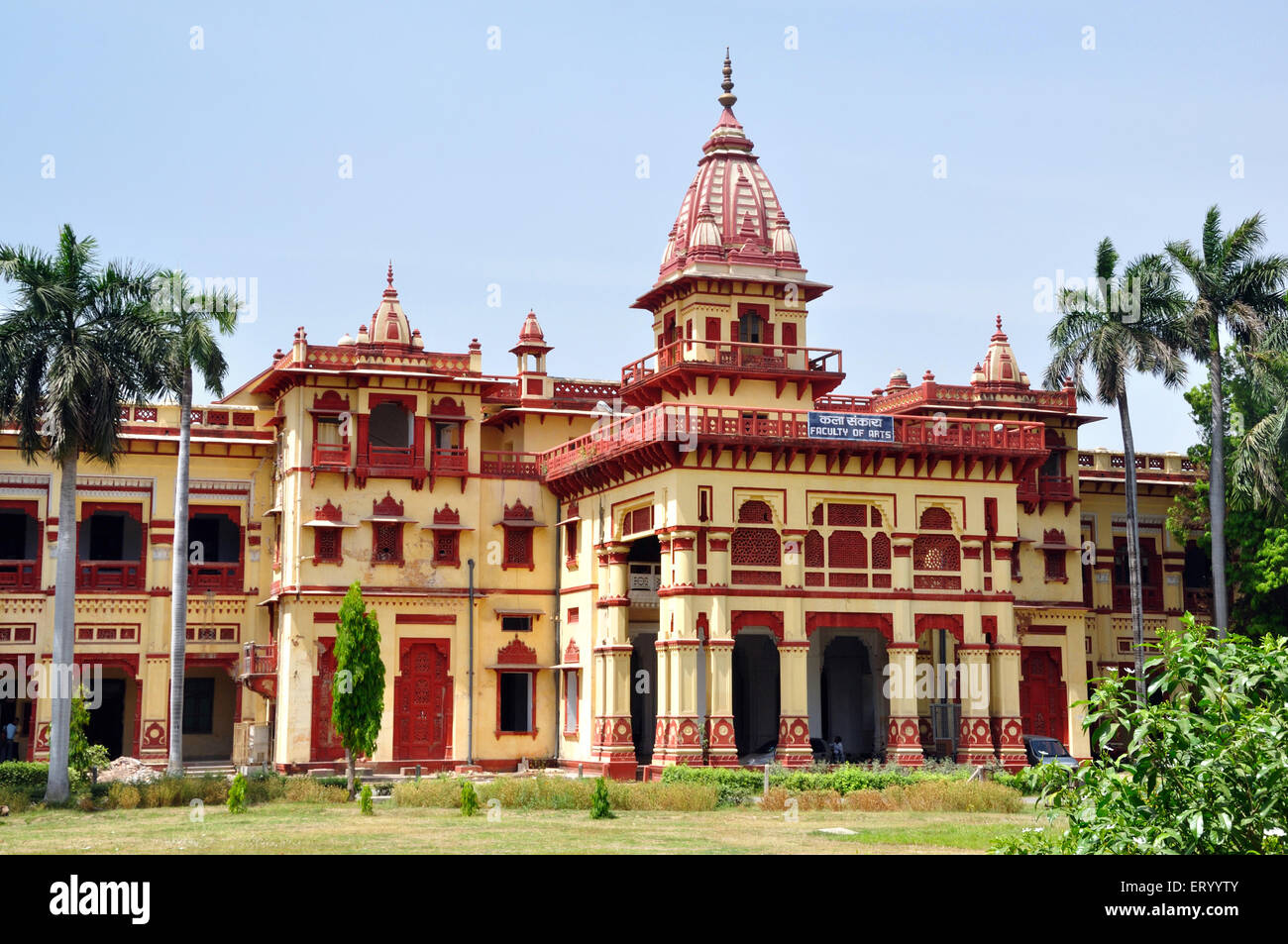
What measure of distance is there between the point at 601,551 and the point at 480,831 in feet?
61.5

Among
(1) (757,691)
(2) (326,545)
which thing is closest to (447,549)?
(2) (326,545)

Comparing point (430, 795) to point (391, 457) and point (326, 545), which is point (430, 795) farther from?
point (391, 457)

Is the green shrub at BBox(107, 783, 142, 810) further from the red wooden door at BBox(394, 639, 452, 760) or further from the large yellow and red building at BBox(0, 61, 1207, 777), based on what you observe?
the red wooden door at BBox(394, 639, 452, 760)

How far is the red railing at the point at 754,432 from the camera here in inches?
1625

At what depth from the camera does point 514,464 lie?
50312 mm

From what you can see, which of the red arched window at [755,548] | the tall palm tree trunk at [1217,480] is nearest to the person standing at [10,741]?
the red arched window at [755,548]

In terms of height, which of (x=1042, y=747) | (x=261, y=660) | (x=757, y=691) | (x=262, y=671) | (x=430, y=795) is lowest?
(x=430, y=795)

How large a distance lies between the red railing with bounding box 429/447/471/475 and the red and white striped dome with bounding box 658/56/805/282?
8268 millimetres

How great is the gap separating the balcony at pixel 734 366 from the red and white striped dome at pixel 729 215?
98.6 inches

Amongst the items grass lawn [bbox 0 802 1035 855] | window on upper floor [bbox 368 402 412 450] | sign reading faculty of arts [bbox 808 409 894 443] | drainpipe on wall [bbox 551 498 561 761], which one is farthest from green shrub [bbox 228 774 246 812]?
window on upper floor [bbox 368 402 412 450]

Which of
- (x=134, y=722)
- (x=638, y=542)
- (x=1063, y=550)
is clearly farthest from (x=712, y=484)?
(x=134, y=722)

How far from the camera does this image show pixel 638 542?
48.1 m
